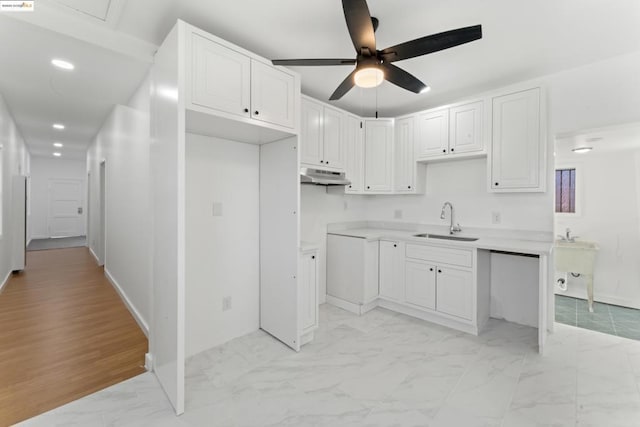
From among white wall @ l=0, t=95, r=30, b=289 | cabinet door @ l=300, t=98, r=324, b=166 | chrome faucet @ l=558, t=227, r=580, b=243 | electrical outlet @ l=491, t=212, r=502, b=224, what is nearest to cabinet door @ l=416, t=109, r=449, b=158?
electrical outlet @ l=491, t=212, r=502, b=224

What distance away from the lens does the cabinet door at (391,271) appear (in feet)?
10.8

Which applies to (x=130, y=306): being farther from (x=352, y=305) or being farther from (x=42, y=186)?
(x=42, y=186)

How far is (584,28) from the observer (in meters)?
2.07

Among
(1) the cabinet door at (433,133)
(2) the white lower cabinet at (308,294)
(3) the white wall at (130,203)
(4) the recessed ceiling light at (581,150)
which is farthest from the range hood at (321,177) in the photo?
(4) the recessed ceiling light at (581,150)

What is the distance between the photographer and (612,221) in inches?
151

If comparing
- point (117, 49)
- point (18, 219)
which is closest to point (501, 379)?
point (117, 49)

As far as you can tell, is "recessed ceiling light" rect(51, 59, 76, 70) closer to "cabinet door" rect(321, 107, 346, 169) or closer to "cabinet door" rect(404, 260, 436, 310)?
"cabinet door" rect(321, 107, 346, 169)

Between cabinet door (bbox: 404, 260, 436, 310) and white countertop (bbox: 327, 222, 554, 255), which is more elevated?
white countertop (bbox: 327, 222, 554, 255)

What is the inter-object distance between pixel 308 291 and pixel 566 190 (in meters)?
4.44

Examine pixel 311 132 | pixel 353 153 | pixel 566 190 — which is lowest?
pixel 566 190

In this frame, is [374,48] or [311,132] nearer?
[374,48]

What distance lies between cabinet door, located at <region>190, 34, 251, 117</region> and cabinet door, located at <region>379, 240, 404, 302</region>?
7.35ft

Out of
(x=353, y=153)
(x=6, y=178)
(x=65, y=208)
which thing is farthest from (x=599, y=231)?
(x=65, y=208)

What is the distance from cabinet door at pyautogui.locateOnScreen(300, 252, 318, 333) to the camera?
2572 millimetres
